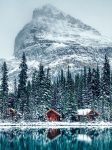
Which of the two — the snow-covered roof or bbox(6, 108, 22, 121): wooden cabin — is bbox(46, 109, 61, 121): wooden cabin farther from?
bbox(6, 108, 22, 121): wooden cabin

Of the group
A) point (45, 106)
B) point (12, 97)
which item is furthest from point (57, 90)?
point (45, 106)

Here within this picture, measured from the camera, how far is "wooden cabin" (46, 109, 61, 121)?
139 m

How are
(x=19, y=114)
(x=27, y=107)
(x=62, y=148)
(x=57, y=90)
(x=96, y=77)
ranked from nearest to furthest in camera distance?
(x=62, y=148)
(x=27, y=107)
(x=19, y=114)
(x=96, y=77)
(x=57, y=90)

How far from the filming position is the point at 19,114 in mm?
144625

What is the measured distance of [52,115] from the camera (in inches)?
5536

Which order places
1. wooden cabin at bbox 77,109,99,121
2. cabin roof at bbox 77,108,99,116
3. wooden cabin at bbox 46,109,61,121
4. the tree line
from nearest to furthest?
the tree line, wooden cabin at bbox 46,109,61,121, wooden cabin at bbox 77,109,99,121, cabin roof at bbox 77,108,99,116

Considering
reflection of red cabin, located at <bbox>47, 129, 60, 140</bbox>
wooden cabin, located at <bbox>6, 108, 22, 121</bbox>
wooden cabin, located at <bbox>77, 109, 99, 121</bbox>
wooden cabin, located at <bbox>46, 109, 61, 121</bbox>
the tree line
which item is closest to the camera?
reflection of red cabin, located at <bbox>47, 129, 60, 140</bbox>

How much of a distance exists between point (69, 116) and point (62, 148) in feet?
257

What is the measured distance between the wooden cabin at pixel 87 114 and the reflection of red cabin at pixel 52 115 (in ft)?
25.9

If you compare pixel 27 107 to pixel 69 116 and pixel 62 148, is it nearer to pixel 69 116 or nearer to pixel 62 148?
pixel 69 116

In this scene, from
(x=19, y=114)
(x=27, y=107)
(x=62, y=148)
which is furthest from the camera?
(x=19, y=114)

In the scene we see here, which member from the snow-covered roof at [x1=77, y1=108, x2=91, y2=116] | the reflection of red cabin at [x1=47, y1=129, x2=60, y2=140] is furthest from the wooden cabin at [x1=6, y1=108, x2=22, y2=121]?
the reflection of red cabin at [x1=47, y1=129, x2=60, y2=140]

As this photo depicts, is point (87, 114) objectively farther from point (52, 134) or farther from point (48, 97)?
point (52, 134)

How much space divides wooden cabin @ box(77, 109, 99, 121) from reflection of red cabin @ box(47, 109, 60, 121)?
7.90 meters
